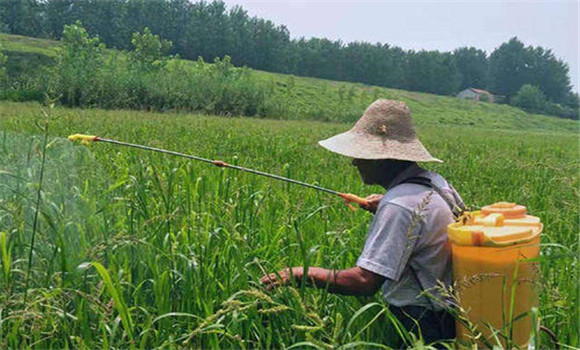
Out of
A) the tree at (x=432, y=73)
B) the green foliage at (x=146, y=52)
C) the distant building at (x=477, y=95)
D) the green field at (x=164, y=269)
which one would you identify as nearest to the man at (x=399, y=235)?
the green field at (x=164, y=269)

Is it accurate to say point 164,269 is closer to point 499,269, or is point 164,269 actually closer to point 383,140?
point 383,140

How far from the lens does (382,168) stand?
96.9 inches

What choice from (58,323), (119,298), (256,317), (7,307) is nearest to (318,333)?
(256,317)

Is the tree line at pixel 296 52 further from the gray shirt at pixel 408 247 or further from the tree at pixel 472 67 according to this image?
the gray shirt at pixel 408 247

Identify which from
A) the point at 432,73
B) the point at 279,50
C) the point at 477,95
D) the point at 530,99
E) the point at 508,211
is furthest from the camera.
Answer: the point at 477,95

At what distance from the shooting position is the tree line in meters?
54.4

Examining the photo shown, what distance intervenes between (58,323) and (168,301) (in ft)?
1.32

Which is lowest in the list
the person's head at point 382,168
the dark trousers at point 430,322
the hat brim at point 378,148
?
the dark trousers at point 430,322

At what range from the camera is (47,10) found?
56625 mm

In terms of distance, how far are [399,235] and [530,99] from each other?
9317cm

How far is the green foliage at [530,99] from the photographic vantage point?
87.6 metres

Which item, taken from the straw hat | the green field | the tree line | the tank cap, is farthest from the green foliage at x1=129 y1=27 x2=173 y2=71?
the tank cap

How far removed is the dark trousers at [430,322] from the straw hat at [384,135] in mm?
599

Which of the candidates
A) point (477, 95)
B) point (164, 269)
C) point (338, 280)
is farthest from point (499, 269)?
point (477, 95)
